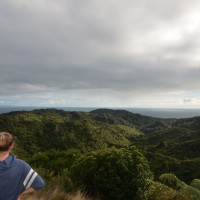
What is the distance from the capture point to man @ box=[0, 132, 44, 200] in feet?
13.4

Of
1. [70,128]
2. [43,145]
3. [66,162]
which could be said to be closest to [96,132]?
[70,128]

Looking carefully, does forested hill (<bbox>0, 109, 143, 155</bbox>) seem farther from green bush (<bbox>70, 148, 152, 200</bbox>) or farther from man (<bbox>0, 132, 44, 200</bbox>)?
man (<bbox>0, 132, 44, 200</bbox>)

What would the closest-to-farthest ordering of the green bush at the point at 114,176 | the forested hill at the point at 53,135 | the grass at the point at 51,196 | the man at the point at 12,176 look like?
the man at the point at 12,176 → the grass at the point at 51,196 → the green bush at the point at 114,176 → the forested hill at the point at 53,135

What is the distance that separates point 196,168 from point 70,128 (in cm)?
7792

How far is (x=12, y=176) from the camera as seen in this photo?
4.23 meters

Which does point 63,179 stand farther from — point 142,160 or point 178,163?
point 178,163

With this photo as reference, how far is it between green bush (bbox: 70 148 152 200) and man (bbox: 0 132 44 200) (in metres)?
6.95

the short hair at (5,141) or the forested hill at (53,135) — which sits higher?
the short hair at (5,141)

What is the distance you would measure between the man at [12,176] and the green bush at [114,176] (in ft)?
22.8

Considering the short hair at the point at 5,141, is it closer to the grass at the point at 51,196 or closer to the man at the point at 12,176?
the man at the point at 12,176

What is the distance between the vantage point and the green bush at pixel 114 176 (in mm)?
11406

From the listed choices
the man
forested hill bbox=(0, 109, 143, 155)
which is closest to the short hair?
the man

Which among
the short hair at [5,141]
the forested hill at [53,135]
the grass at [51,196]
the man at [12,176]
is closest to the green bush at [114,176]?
the grass at [51,196]

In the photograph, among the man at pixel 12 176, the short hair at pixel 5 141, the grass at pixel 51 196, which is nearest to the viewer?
the short hair at pixel 5 141
